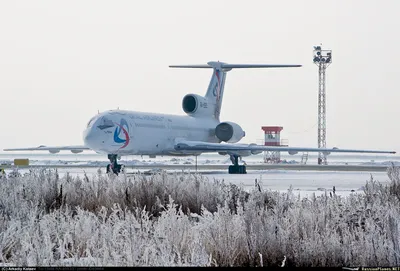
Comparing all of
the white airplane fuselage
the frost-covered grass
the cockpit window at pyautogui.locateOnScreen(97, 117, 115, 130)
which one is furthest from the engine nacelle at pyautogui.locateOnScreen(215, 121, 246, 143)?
the frost-covered grass

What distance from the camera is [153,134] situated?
123ft

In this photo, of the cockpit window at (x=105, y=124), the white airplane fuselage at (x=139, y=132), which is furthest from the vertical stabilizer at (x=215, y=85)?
the cockpit window at (x=105, y=124)

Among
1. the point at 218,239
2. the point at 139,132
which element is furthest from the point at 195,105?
the point at 218,239

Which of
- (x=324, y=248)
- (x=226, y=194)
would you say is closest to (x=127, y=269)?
(x=324, y=248)

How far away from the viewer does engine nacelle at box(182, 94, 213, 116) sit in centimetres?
4425

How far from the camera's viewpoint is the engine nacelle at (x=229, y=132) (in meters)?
43.0

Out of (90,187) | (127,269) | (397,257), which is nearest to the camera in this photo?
(127,269)

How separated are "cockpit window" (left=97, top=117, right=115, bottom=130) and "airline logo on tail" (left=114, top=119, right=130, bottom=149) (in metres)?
0.40

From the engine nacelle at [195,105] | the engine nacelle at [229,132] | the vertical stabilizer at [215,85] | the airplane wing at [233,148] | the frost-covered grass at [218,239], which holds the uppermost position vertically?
the vertical stabilizer at [215,85]

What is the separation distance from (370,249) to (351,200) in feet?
15.1

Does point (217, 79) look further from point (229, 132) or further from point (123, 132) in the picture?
point (123, 132)

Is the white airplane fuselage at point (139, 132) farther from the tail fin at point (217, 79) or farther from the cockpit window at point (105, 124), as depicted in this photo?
the tail fin at point (217, 79)

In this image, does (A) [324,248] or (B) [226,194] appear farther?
(B) [226,194]

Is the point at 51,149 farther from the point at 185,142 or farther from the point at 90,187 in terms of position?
the point at 90,187
